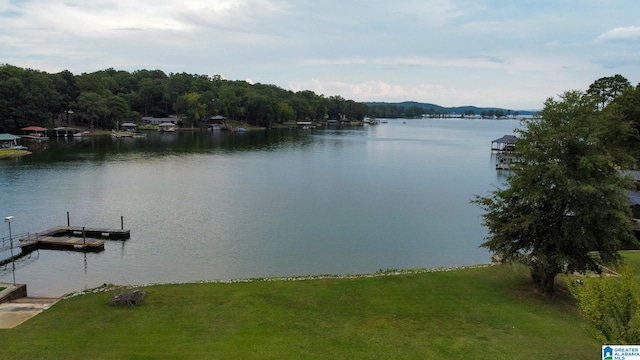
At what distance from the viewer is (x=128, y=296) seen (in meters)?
14.0

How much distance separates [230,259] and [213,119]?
316ft

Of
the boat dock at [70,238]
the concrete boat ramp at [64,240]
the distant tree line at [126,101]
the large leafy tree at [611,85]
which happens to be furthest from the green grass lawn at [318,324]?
the distant tree line at [126,101]

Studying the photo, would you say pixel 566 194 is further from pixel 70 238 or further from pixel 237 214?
pixel 70 238

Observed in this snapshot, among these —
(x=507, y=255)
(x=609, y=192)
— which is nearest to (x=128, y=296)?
(x=507, y=255)

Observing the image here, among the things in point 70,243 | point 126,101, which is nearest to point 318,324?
point 70,243

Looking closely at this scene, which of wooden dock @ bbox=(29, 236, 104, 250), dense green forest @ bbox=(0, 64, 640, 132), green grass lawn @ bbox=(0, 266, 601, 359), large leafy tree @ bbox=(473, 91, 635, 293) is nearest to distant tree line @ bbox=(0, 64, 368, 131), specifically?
dense green forest @ bbox=(0, 64, 640, 132)

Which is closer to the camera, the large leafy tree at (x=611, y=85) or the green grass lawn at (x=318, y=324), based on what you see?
the green grass lawn at (x=318, y=324)

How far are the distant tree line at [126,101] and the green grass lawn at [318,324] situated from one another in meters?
78.0

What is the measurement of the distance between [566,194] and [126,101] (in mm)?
106199

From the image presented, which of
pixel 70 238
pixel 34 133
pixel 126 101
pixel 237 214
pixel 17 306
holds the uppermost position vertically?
pixel 126 101

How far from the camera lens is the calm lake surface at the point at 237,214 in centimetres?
2117

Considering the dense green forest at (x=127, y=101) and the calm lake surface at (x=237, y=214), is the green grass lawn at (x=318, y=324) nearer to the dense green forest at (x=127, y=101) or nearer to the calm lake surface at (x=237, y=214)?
the calm lake surface at (x=237, y=214)

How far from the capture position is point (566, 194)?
14.0m

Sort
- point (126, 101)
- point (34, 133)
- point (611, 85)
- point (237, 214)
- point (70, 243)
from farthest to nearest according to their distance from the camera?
point (126, 101) < point (34, 133) < point (611, 85) < point (237, 214) < point (70, 243)
